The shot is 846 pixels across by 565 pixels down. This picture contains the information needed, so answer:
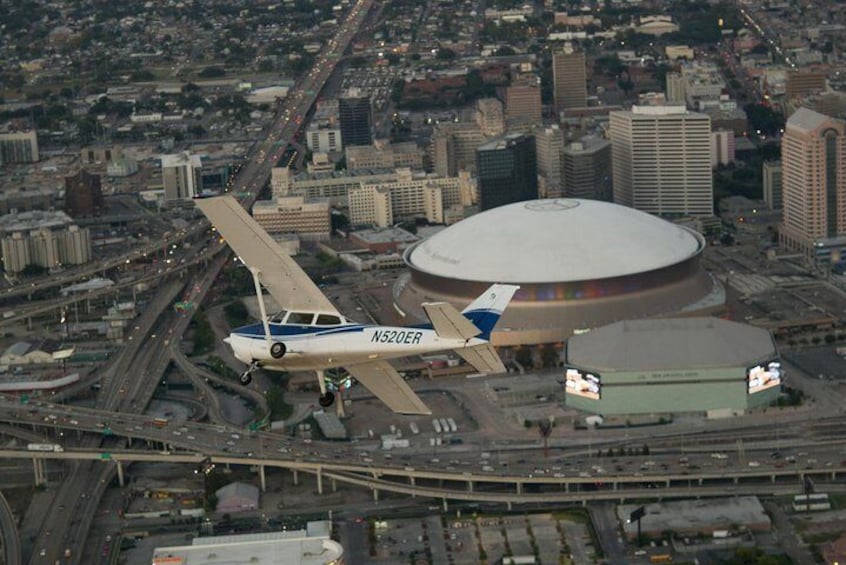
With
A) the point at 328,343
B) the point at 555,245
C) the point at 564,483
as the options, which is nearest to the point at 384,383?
the point at 328,343

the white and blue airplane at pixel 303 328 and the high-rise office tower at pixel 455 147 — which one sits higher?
the white and blue airplane at pixel 303 328

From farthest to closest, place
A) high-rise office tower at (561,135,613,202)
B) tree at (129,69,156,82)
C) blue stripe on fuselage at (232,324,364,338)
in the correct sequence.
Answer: tree at (129,69,156,82) → high-rise office tower at (561,135,613,202) → blue stripe on fuselage at (232,324,364,338)

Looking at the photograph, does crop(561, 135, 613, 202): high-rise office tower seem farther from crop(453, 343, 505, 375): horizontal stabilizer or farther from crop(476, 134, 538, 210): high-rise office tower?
crop(453, 343, 505, 375): horizontal stabilizer

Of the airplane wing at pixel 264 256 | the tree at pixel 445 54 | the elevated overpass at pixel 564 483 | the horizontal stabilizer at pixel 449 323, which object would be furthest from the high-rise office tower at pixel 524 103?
the horizontal stabilizer at pixel 449 323

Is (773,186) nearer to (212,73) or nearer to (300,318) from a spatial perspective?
(212,73)

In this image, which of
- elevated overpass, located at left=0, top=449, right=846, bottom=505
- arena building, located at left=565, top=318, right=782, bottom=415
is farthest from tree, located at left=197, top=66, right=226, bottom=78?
elevated overpass, located at left=0, top=449, right=846, bottom=505

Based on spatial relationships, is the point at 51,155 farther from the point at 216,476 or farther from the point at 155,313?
the point at 216,476

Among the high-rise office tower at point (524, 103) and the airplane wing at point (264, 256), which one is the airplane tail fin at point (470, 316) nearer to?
the airplane wing at point (264, 256)

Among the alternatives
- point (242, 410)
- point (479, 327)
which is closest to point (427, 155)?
point (242, 410)
